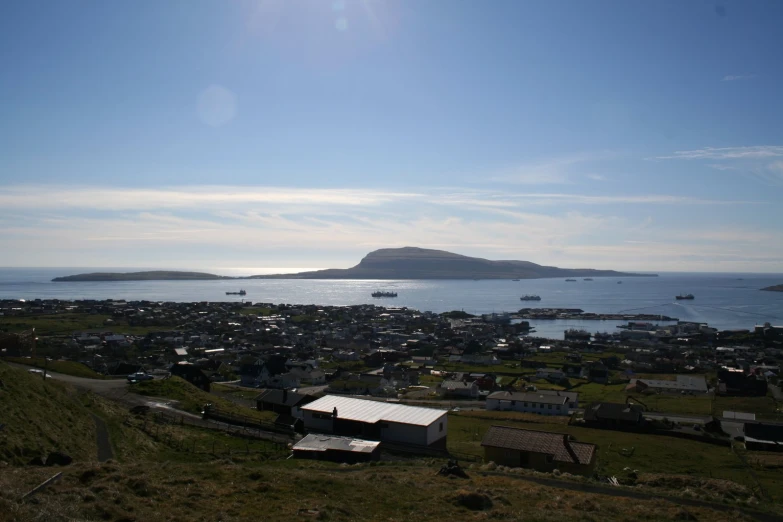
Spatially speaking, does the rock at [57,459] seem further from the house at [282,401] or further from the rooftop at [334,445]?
the house at [282,401]

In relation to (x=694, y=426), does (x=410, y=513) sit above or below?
above

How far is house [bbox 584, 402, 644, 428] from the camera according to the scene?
82.1ft

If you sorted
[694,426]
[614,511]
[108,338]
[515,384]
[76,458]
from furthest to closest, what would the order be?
[108,338] → [515,384] → [694,426] → [76,458] → [614,511]

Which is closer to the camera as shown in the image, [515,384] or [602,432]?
[602,432]

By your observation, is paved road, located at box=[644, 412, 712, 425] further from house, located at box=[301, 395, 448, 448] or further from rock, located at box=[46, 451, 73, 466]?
rock, located at box=[46, 451, 73, 466]

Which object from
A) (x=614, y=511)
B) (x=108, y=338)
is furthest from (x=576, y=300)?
(x=614, y=511)

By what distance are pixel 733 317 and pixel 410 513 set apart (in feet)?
353

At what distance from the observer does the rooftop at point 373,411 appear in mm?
16203

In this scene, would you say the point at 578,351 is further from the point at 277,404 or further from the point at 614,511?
the point at 614,511

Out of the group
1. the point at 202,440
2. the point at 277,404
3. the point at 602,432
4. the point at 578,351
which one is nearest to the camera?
the point at 202,440

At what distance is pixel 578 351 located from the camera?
58.9m

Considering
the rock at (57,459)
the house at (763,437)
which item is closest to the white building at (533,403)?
the house at (763,437)

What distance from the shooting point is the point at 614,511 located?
348 inches

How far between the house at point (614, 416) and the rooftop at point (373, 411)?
11.9m
